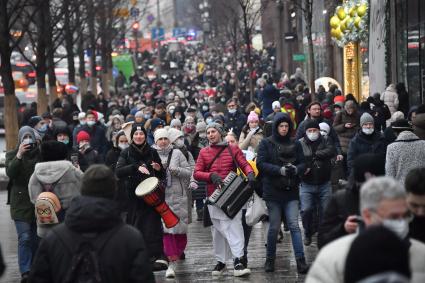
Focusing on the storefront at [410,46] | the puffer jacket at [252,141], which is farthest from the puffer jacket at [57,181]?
the storefront at [410,46]

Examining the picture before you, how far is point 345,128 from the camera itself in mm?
18047

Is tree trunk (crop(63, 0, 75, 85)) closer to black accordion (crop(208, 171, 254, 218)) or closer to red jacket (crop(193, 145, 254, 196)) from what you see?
red jacket (crop(193, 145, 254, 196))

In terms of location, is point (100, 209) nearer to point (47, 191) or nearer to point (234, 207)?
point (47, 191)

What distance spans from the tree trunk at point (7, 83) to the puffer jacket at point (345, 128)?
28.2ft

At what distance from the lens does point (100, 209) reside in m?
7.05

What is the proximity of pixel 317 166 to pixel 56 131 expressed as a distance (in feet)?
12.2

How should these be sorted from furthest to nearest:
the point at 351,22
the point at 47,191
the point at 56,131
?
the point at 351,22, the point at 56,131, the point at 47,191

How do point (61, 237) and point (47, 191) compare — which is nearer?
point (61, 237)

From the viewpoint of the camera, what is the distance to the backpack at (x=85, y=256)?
7023 millimetres

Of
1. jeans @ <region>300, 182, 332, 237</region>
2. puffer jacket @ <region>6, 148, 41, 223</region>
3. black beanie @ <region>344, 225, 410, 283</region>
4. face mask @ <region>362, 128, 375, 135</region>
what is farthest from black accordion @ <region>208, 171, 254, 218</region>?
black beanie @ <region>344, 225, 410, 283</region>

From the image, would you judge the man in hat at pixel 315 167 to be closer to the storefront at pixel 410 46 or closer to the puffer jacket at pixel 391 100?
the puffer jacket at pixel 391 100

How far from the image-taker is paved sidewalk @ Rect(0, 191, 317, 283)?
43.3ft

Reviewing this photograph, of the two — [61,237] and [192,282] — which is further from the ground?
[61,237]

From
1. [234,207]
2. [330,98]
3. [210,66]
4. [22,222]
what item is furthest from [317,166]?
[210,66]
